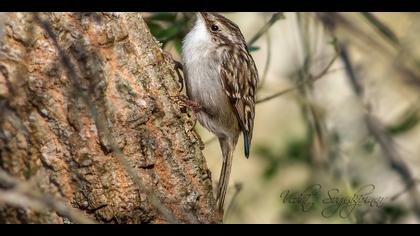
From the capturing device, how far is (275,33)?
5.53 meters

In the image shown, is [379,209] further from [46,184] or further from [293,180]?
[46,184]

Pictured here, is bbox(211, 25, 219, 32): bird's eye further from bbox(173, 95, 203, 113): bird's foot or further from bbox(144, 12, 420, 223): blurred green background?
bbox(173, 95, 203, 113): bird's foot

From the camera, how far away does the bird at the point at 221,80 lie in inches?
145

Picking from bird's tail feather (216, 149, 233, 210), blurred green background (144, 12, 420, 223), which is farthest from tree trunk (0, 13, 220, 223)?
blurred green background (144, 12, 420, 223)

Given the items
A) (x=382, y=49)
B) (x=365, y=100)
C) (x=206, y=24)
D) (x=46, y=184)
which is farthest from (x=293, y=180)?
(x=46, y=184)

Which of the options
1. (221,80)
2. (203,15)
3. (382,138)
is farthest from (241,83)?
(382,138)

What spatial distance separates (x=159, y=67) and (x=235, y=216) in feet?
7.31

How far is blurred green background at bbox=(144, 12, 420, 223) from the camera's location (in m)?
4.27

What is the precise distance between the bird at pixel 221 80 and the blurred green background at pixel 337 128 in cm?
11

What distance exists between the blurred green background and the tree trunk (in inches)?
46.2

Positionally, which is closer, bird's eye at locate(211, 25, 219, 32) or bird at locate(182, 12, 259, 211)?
bird at locate(182, 12, 259, 211)

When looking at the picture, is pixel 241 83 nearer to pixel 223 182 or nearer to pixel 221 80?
pixel 221 80
